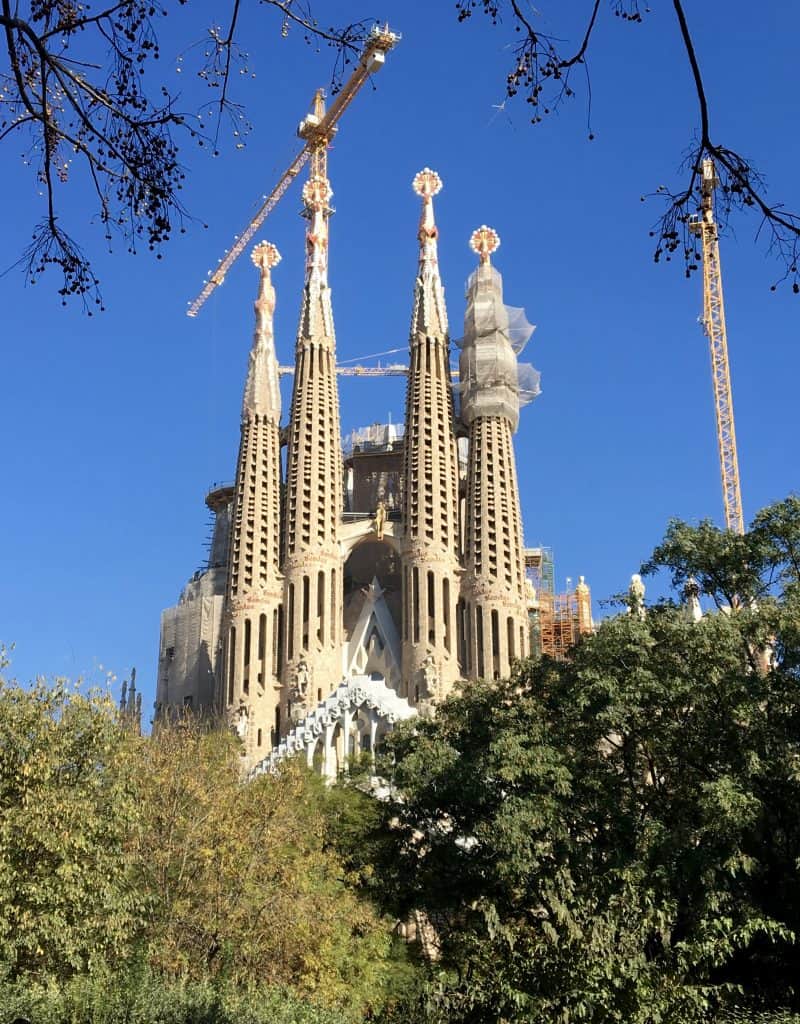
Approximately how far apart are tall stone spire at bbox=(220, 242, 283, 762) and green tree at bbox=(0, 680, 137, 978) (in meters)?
26.2

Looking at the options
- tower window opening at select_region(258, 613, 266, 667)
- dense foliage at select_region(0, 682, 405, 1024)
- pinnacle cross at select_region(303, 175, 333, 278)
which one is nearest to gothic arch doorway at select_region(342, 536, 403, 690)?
tower window opening at select_region(258, 613, 266, 667)

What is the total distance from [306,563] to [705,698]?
29.7 m

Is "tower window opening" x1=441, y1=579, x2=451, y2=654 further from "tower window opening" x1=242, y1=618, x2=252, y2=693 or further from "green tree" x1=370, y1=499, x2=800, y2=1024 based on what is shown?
"green tree" x1=370, y1=499, x2=800, y2=1024

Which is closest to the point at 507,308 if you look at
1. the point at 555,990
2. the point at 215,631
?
the point at 215,631

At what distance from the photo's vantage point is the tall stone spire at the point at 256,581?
149ft

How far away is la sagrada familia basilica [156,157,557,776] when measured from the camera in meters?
45.3

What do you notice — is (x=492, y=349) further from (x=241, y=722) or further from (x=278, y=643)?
(x=241, y=722)

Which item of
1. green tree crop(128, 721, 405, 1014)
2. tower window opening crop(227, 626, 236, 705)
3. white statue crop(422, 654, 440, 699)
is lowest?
green tree crop(128, 721, 405, 1014)

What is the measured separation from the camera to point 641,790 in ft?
66.1

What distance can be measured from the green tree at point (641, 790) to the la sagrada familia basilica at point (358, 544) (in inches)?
740

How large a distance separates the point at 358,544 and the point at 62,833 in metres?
35.8

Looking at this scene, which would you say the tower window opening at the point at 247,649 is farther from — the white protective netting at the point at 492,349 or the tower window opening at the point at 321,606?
the white protective netting at the point at 492,349

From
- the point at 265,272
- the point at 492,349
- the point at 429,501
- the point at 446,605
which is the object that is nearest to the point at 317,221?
the point at 265,272

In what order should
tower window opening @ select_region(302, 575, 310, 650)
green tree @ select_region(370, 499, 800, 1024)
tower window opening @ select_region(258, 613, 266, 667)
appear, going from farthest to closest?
1. tower window opening @ select_region(258, 613, 266, 667)
2. tower window opening @ select_region(302, 575, 310, 650)
3. green tree @ select_region(370, 499, 800, 1024)
